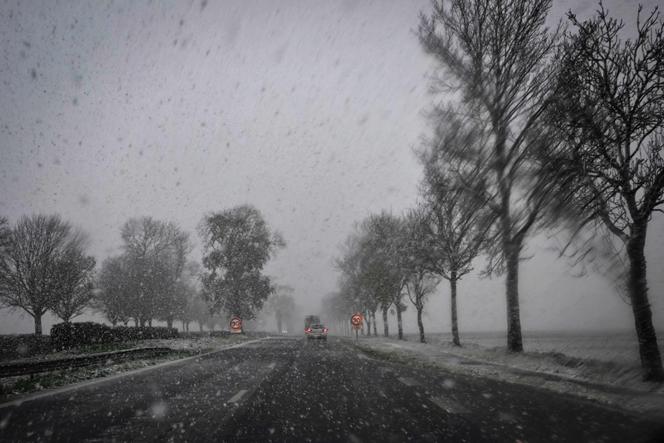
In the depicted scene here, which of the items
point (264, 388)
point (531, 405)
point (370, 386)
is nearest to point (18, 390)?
point (264, 388)

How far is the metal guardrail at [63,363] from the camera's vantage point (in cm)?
919

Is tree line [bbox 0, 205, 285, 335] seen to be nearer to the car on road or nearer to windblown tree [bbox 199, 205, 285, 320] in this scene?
windblown tree [bbox 199, 205, 285, 320]

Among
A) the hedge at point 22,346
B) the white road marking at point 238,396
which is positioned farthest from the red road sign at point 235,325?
the white road marking at point 238,396

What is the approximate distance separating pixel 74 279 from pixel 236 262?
15146 mm

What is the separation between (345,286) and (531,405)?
173 ft

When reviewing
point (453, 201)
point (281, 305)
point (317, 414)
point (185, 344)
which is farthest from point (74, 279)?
point (281, 305)

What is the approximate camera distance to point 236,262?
40688mm

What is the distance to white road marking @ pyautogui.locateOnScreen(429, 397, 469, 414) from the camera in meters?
5.98

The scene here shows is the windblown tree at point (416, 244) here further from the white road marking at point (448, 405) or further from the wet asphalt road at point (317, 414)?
the white road marking at point (448, 405)

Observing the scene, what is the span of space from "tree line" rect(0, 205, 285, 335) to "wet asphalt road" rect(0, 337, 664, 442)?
31937 mm

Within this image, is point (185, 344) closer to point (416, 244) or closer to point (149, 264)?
point (416, 244)

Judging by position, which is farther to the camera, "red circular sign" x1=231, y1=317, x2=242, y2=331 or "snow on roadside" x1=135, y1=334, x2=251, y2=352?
"red circular sign" x1=231, y1=317, x2=242, y2=331

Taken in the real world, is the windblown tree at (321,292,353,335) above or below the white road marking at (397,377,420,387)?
below

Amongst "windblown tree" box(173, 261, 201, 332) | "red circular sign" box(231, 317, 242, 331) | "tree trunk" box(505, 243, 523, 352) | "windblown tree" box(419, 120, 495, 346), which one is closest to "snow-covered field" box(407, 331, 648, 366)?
"tree trunk" box(505, 243, 523, 352)
